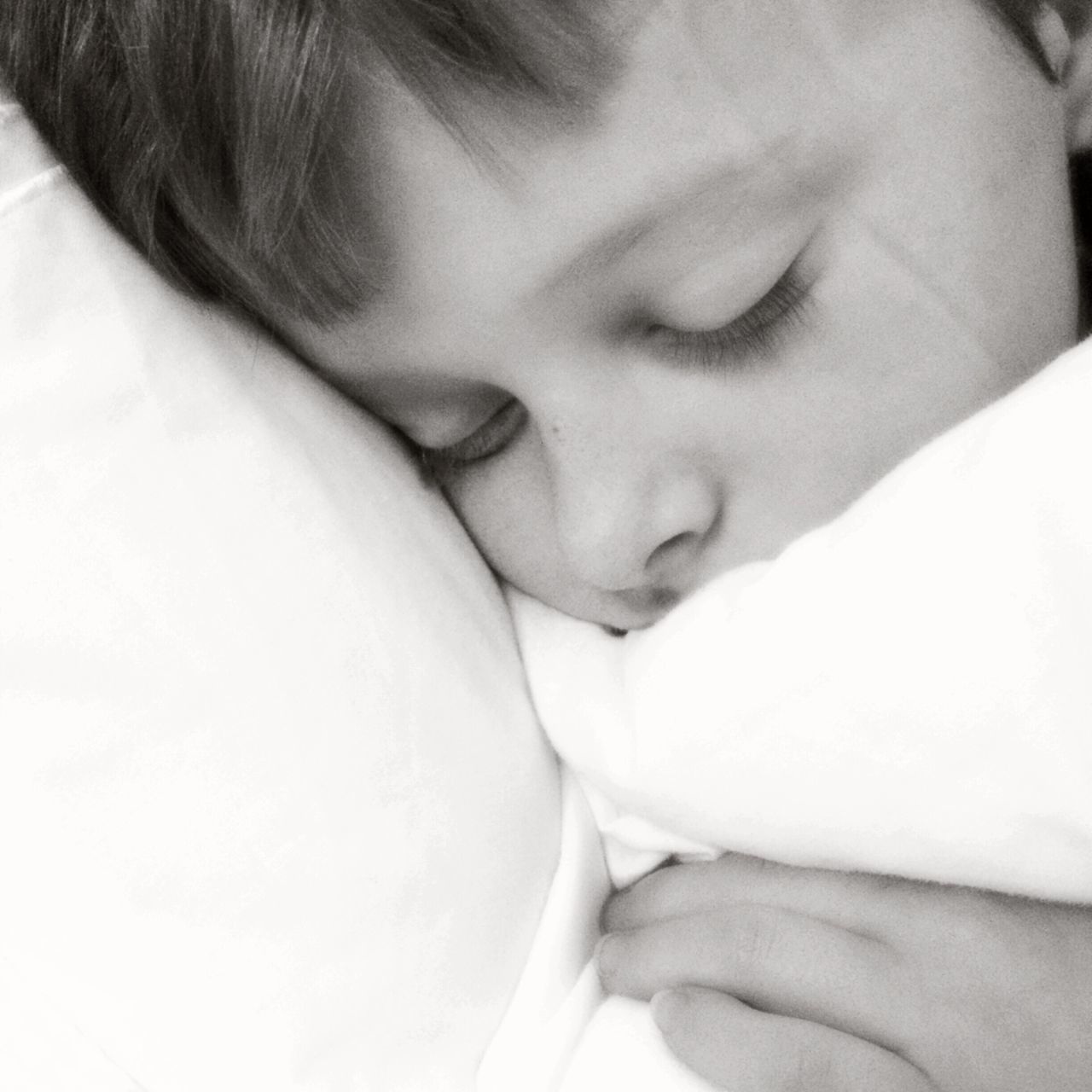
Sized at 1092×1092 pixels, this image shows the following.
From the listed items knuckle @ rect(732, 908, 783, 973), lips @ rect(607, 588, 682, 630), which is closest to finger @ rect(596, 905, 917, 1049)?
knuckle @ rect(732, 908, 783, 973)

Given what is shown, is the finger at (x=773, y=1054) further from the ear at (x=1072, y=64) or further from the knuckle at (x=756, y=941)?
the ear at (x=1072, y=64)

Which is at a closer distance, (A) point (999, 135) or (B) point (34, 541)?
(B) point (34, 541)

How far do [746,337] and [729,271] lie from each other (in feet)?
0.13

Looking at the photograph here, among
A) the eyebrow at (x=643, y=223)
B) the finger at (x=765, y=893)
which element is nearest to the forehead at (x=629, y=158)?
the eyebrow at (x=643, y=223)

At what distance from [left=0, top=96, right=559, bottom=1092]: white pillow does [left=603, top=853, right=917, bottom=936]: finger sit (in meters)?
0.07

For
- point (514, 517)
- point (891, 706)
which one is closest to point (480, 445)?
point (514, 517)

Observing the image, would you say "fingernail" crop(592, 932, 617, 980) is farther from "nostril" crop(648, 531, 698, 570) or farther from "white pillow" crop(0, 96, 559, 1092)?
"nostril" crop(648, 531, 698, 570)

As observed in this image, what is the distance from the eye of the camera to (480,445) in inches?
27.4

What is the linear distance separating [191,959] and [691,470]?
338mm

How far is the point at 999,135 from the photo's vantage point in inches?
24.7

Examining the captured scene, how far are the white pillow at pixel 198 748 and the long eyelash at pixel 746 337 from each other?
0.64 ft

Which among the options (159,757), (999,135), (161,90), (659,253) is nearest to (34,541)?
(159,757)

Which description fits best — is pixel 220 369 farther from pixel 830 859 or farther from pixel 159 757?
pixel 830 859

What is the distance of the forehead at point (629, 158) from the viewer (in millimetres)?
536
